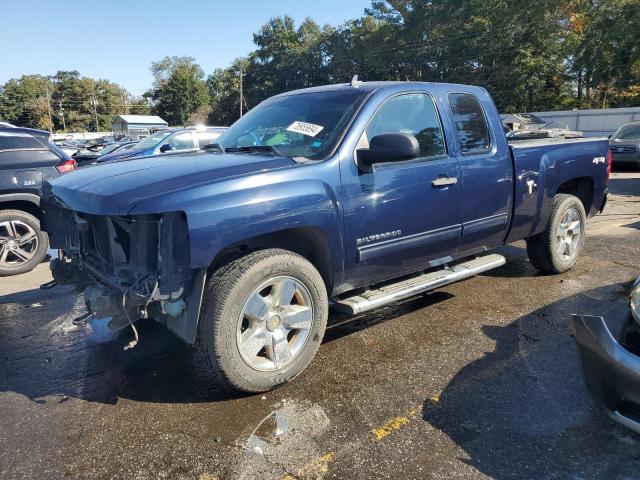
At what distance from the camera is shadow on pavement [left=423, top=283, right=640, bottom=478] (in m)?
2.44

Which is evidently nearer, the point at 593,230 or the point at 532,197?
the point at 532,197

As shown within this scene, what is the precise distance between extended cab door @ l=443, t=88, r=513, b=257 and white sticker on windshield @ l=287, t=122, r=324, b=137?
1.23m

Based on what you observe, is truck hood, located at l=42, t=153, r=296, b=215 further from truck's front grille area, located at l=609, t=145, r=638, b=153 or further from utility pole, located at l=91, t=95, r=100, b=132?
utility pole, located at l=91, t=95, r=100, b=132

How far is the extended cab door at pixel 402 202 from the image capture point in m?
3.37

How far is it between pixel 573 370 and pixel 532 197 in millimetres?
1874

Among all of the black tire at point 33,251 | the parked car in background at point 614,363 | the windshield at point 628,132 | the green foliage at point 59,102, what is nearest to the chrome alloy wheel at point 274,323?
the parked car in background at point 614,363

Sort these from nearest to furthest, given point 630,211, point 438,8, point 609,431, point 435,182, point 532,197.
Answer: point 609,431 → point 435,182 → point 532,197 → point 630,211 → point 438,8

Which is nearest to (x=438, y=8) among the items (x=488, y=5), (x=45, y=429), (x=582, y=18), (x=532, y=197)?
(x=488, y=5)

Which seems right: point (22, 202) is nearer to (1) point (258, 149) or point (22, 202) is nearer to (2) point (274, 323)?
(1) point (258, 149)

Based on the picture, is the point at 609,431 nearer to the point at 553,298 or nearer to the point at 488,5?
the point at 553,298

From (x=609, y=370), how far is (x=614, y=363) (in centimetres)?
6

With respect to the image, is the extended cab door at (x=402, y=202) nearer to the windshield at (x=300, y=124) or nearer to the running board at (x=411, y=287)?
the running board at (x=411, y=287)

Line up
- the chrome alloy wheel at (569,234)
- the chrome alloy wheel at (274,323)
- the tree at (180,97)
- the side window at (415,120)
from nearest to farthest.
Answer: the chrome alloy wheel at (274,323)
the side window at (415,120)
the chrome alloy wheel at (569,234)
the tree at (180,97)

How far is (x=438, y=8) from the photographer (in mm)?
44156
